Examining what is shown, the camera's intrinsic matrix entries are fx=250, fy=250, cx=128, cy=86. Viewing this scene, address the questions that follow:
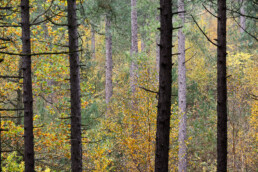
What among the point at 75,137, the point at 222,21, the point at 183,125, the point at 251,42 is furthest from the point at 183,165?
the point at 251,42

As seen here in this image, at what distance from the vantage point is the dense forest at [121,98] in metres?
4.88

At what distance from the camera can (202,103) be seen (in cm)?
1817

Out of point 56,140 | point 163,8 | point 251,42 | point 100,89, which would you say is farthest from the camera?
point 100,89

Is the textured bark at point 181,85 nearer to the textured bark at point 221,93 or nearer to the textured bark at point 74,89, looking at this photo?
the textured bark at point 221,93

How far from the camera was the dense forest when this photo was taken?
16.0ft

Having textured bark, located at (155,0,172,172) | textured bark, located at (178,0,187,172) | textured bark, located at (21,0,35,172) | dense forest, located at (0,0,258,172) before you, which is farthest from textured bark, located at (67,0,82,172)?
textured bark, located at (178,0,187,172)

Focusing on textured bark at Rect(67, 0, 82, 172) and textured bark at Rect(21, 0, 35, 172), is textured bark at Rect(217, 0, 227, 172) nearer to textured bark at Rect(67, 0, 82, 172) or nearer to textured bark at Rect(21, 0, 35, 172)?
textured bark at Rect(67, 0, 82, 172)

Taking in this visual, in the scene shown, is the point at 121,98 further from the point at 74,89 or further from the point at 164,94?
the point at 164,94

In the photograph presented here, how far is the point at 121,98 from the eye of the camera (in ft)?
46.4

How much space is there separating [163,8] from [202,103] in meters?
14.5

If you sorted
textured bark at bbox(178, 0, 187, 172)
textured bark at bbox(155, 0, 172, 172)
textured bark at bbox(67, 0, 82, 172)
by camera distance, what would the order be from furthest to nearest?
1. textured bark at bbox(178, 0, 187, 172)
2. textured bark at bbox(67, 0, 82, 172)
3. textured bark at bbox(155, 0, 172, 172)

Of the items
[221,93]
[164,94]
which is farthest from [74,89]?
[221,93]

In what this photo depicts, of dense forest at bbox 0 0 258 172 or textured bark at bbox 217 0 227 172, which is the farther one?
textured bark at bbox 217 0 227 172

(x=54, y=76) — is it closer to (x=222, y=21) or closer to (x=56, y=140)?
(x=56, y=140)
